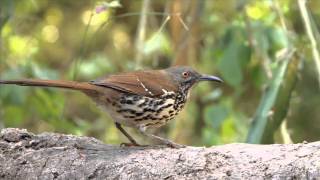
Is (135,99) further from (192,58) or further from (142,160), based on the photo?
(192,58)

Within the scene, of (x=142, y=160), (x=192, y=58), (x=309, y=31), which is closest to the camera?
(x=142, y=160)

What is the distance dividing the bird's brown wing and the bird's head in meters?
0.12

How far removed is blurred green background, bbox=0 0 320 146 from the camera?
18.1 feet

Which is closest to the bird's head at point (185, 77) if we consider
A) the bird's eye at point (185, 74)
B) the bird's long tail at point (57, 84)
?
the bird's eye at point (185, 74)

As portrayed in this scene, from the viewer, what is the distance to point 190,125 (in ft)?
25.6

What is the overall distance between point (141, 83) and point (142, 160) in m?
0.91

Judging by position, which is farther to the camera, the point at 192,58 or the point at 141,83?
the point at 192,58

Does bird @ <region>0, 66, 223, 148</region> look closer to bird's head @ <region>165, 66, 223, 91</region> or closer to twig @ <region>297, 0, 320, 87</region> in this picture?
bird's head @ <region>165, 66, 223, 91</region>

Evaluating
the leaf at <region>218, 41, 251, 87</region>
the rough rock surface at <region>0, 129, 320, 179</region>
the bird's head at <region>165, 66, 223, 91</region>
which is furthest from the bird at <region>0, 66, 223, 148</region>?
the leaf at <region>218, 41, 251, 87</region>

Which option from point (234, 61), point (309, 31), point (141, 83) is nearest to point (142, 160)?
point (141, 83)

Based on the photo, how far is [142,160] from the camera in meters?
3.77

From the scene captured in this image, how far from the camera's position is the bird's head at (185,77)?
491 cm

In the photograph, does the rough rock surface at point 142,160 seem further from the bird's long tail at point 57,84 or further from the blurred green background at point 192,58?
the blurred green background at point 192,58

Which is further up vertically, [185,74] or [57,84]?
[185,74]
